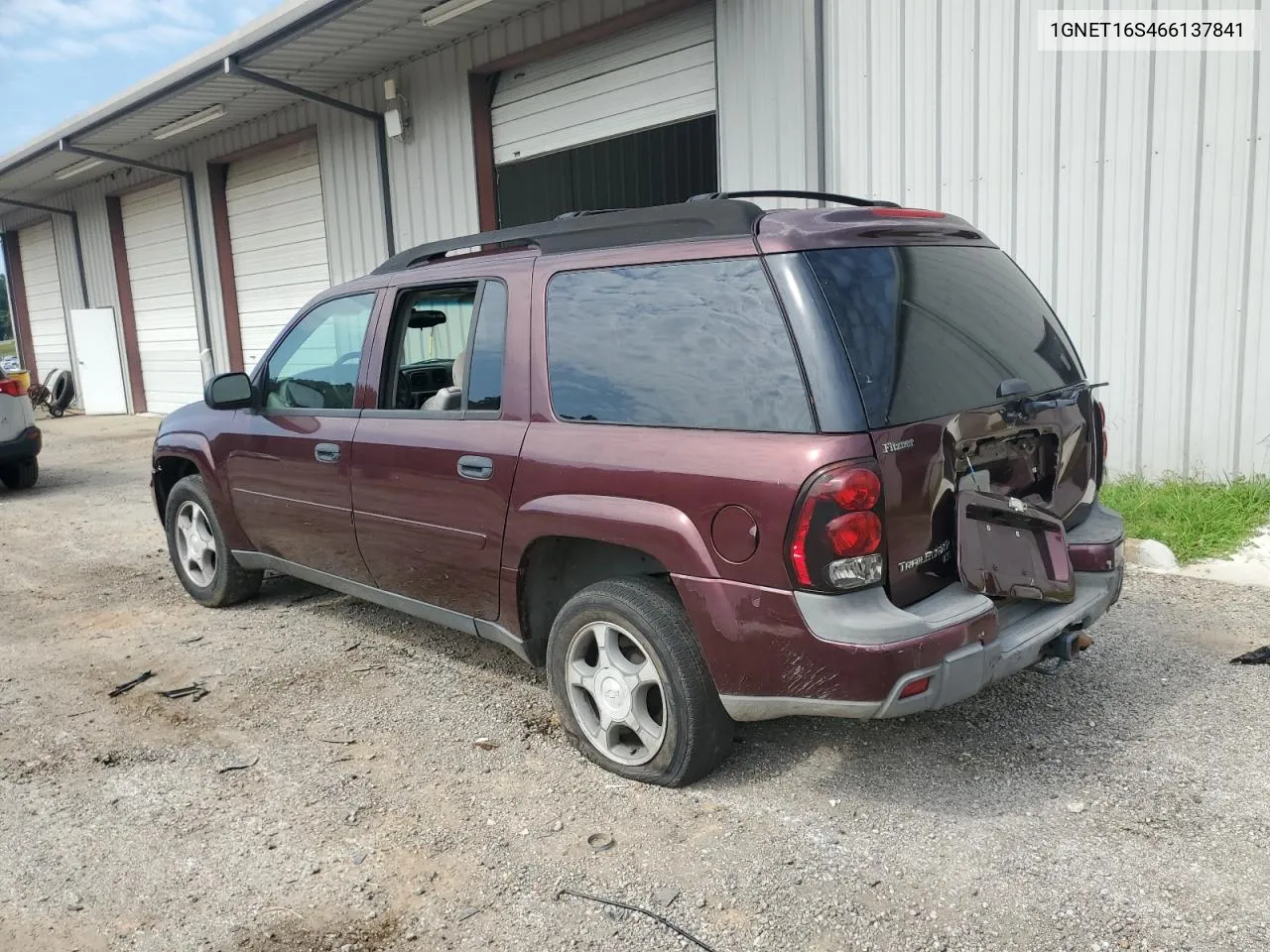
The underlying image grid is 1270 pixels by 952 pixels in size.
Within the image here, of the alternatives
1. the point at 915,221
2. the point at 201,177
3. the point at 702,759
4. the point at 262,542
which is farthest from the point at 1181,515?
the point at 201,177

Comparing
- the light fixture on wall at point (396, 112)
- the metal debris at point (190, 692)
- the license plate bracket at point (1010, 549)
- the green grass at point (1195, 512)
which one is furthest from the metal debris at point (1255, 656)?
the light fixture on wall at point (396, 112)

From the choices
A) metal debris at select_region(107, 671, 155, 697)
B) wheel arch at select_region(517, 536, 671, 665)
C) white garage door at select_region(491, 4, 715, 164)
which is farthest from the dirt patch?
white garage door at select_region(491, 4, 715, 164)

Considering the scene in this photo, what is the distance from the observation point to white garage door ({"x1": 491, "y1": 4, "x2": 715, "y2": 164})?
891 centimetres

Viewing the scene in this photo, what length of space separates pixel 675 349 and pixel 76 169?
17875mm

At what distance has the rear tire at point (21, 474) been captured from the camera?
34.9 ft

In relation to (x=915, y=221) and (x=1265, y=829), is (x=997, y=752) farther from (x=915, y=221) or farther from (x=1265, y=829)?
(x=915, y=221)

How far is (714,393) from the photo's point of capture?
3127 mm

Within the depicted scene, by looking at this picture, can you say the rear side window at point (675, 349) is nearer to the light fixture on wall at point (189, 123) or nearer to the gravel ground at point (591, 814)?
the gravel ground at point (591, 814)

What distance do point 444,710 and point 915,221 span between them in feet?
8.63

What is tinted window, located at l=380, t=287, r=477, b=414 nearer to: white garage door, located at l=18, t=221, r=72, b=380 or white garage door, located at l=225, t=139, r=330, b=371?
white garage door, located at l=225, t=139, r=330, b=371

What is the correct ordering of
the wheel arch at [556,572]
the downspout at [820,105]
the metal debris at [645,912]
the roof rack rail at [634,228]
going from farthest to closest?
the downspout at [820,105] < the wheel arch at [556,572] < the roof rack rail at [634,228] < the metal debris at [645,912]

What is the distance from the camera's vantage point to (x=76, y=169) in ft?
57.2

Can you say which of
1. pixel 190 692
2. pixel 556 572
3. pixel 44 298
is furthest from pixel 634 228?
pixel 44 298

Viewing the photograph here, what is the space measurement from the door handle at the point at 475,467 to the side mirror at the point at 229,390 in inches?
69.5
